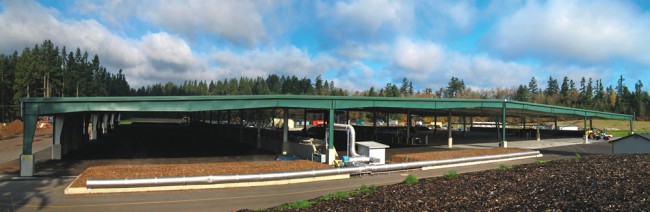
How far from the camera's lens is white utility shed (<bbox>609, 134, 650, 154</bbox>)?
29.0m

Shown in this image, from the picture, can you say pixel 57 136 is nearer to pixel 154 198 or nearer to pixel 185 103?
pixel 185 103

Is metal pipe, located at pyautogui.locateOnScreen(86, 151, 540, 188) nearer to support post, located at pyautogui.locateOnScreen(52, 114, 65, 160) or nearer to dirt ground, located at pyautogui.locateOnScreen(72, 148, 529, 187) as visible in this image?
dirt ground, located at pyautogui.locateOnScreen(72, 148, 529, 187)

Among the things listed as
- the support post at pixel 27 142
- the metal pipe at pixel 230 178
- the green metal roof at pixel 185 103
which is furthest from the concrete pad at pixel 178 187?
the green metal roof at pixel 185 103

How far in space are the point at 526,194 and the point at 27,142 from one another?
2377 centimetres

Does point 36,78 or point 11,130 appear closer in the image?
point 11,130

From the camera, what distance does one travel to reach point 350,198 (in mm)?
12375

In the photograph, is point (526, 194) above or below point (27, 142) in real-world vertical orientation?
below

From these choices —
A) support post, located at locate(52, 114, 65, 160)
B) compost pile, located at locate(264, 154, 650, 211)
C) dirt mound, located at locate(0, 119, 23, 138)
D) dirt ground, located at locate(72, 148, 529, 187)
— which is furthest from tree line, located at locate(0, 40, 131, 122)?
compost pile, located at locate(264, 154, 650, 211)

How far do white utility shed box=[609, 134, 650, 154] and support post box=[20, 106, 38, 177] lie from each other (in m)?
39.4

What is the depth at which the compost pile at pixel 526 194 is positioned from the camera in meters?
8.75

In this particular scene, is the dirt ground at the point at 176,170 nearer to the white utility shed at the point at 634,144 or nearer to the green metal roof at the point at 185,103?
the green metal roof at the point at 185,103

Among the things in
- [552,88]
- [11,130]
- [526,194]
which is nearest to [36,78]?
[11,130]

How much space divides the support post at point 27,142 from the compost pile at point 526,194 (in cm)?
1807

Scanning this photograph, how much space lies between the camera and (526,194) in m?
10.4
